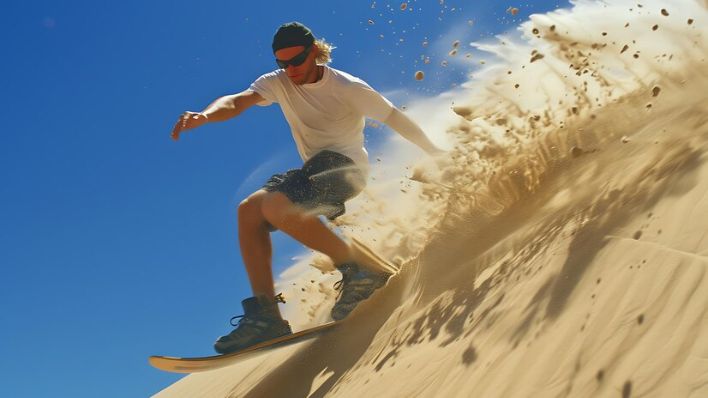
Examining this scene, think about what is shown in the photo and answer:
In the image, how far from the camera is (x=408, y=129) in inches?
188

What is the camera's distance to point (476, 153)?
16.8 feet

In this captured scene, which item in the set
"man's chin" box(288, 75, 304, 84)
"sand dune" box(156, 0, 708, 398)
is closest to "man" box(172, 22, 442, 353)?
"man's chin" box(288, 75, 304, 84)

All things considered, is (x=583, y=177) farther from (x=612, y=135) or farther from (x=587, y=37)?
(x=587, y=37)

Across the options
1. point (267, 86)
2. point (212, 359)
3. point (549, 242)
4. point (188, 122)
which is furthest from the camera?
point (267, 86)

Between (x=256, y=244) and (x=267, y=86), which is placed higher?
(x=267, y=86)

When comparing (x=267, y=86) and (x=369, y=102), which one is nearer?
(x=369, y=102)

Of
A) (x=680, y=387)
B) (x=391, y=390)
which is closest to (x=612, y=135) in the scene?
(x=391, y=390)

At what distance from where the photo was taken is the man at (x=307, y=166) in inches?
184

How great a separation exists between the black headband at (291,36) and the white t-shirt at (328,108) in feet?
0.81

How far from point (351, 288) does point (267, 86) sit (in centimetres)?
147

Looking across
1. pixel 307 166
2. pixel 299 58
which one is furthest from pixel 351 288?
pixel 299 58

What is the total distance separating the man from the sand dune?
0.43m

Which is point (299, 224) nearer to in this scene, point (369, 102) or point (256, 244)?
point (256, 244)

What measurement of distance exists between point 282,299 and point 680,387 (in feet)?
9.89
